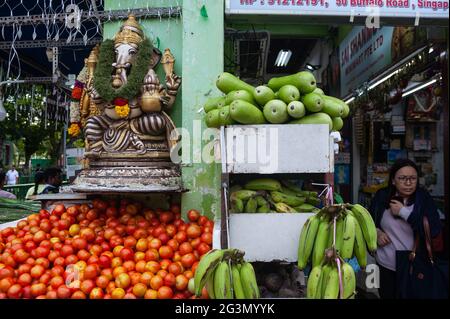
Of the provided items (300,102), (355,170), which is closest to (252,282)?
(300,102)

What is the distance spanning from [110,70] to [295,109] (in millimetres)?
2081

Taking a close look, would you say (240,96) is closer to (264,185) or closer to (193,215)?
(264,185)

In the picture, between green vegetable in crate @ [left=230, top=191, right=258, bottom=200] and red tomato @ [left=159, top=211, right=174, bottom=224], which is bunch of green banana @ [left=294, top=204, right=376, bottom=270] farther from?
red tomato @ [left=159, top=211, right=174, bottom=224]

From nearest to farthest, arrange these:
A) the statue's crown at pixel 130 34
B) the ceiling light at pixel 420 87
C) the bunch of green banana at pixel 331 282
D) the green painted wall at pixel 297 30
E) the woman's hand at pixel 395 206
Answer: the bunch of green banana at pixel 331 282
the woman's hand at pixel 395 206
the statue's crown at pixel 130 34
the ceiling light at pixel 420 87
the green painted wall at pixel 297 30

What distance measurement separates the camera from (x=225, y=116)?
2.93 meters

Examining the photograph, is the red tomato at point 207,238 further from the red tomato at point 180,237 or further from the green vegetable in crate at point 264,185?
the green vegetable in crate at point 264,185

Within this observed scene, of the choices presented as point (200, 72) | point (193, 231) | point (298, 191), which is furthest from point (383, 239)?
point (200, 72)

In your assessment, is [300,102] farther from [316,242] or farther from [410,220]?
[410,220]

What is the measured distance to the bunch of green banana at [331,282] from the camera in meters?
2.28

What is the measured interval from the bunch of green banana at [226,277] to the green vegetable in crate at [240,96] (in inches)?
45.8

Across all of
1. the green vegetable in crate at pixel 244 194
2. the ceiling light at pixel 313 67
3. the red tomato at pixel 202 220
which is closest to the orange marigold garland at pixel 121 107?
the red tomato at pixel 202 220

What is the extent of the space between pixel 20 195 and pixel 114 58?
9088mm

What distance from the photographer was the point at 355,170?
8.70m

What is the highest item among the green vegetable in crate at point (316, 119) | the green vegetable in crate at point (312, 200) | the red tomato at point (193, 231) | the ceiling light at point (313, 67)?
the ceiling light at point (313, 67)
